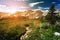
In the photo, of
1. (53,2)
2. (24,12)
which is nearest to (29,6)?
(24,12)

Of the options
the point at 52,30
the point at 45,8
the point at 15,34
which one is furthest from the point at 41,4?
the point at 15,34

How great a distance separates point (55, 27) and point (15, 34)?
1.39 ft

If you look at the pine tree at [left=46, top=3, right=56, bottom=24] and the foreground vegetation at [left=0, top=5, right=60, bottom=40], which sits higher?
the pine tree at [left=46, top=3, right=56, bottom=24]

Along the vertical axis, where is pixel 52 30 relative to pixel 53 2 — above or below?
below

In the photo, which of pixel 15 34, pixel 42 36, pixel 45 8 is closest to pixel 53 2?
pixel 45 8

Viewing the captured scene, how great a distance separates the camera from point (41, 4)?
1.85 metres

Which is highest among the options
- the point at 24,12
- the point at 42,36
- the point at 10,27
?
the point at 24,12

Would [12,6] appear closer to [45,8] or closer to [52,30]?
[45,8]

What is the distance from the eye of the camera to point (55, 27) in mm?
1795

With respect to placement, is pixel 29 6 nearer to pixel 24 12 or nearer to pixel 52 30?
pixel 24 12

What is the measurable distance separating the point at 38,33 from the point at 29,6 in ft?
1.02

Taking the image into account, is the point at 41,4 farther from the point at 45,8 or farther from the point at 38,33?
the point at 38,33

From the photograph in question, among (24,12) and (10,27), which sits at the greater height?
(24,12)

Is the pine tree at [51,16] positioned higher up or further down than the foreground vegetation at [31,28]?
higher up
